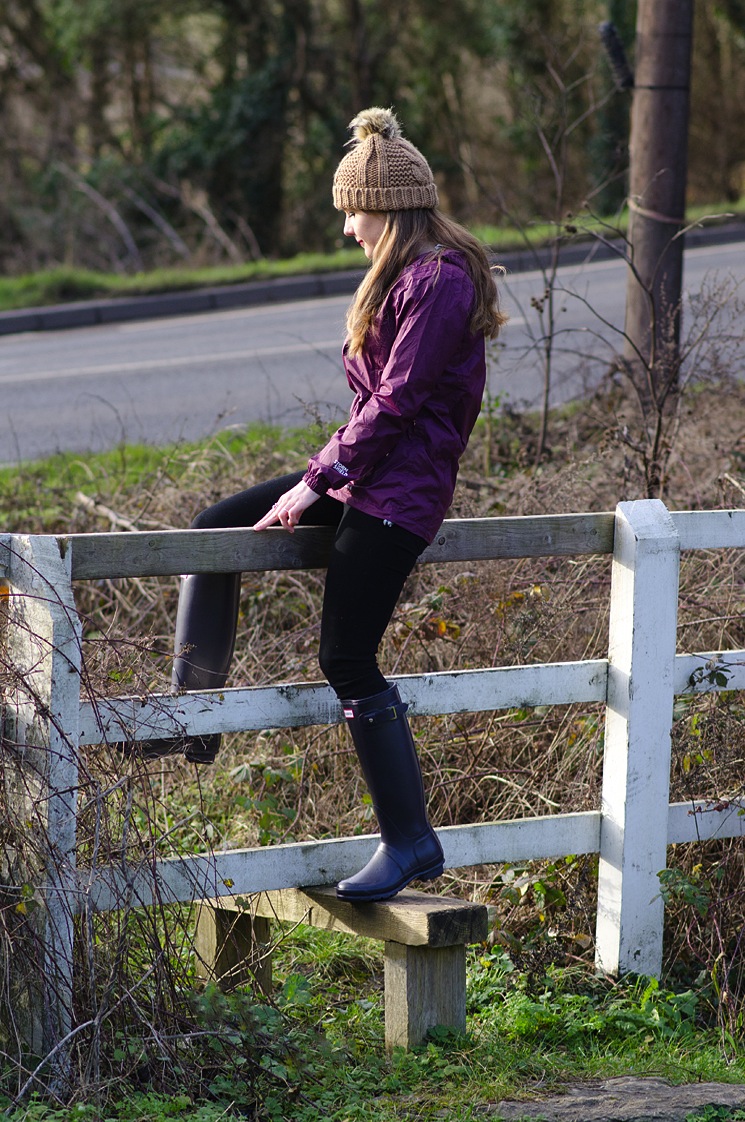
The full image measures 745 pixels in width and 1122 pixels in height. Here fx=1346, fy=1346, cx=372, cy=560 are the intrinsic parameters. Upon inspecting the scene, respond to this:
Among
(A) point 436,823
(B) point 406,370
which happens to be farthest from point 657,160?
(B) point 406,370

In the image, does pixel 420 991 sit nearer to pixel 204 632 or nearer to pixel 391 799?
pixel 391 799

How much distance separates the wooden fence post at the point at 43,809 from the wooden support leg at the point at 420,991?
0.77m

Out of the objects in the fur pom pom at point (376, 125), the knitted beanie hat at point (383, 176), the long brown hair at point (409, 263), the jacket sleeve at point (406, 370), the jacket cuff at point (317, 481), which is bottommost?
the jacket cuff at point (317, 481)

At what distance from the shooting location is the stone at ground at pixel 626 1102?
2826mm

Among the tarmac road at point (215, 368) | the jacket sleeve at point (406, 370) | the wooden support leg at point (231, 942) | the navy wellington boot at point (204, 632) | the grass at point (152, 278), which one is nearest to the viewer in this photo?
the jacket sleeve at point (406, 370)

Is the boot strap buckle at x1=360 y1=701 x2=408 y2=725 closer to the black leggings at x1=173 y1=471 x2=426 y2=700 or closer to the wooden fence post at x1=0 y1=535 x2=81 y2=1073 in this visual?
the black leggings at x1=173 y1=471 x2=426 y2=700

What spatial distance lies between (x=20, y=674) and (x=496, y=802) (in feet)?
6.12

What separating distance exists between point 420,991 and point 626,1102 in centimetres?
51

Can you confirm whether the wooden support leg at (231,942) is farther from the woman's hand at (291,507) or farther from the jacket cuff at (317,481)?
the jacket cuff at (317,481)

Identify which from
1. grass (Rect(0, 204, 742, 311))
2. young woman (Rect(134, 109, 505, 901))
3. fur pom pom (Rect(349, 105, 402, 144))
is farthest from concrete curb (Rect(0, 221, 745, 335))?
young woman (Rect(134, 109, 505, 901))

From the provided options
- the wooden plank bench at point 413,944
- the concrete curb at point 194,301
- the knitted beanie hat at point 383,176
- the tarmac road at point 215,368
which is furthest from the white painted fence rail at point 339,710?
the concrete curb at point 194,301

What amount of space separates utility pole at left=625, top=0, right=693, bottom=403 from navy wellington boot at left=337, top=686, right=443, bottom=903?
3388 millimetres

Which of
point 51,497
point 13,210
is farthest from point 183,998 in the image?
point 13,210

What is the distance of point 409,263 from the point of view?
3.02 metres
